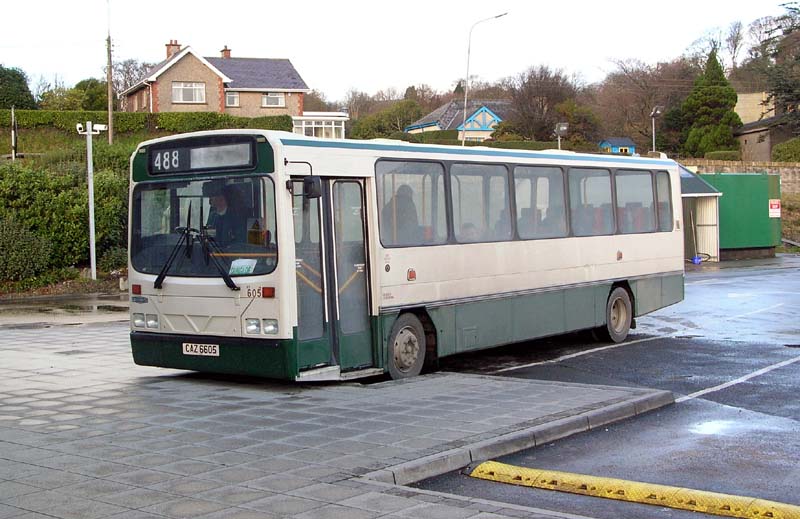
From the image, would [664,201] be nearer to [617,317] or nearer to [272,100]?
[617,317]

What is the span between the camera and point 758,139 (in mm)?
76938

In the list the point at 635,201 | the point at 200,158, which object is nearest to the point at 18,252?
the point at 635,201

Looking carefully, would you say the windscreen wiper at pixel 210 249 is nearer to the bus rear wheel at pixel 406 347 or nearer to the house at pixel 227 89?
the bus rear wheel at pixel 406 347

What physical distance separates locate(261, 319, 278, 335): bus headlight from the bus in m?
0.02

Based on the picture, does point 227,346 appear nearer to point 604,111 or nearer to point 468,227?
point 468,227

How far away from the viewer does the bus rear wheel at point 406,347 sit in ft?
41.8

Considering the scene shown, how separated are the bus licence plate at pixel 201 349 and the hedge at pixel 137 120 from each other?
5395 centimetres

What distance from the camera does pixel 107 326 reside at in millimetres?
20031

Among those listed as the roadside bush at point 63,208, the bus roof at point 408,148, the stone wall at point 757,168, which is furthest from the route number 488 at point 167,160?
the stone wall at point 757,168

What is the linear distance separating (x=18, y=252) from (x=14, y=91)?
48.6 meters

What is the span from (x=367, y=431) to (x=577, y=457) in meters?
1.87

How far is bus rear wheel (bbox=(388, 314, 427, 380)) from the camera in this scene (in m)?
12.7

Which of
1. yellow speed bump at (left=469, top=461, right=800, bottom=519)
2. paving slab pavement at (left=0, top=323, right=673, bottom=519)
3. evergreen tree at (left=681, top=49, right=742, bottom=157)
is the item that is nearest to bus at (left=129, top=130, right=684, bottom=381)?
paving slab pavement at (left=0, top=323, right=673, bottom=519)

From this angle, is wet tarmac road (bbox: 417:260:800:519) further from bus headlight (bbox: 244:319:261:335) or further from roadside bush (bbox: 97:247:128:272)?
roadside bush (bbox: 97:247:128:272)
